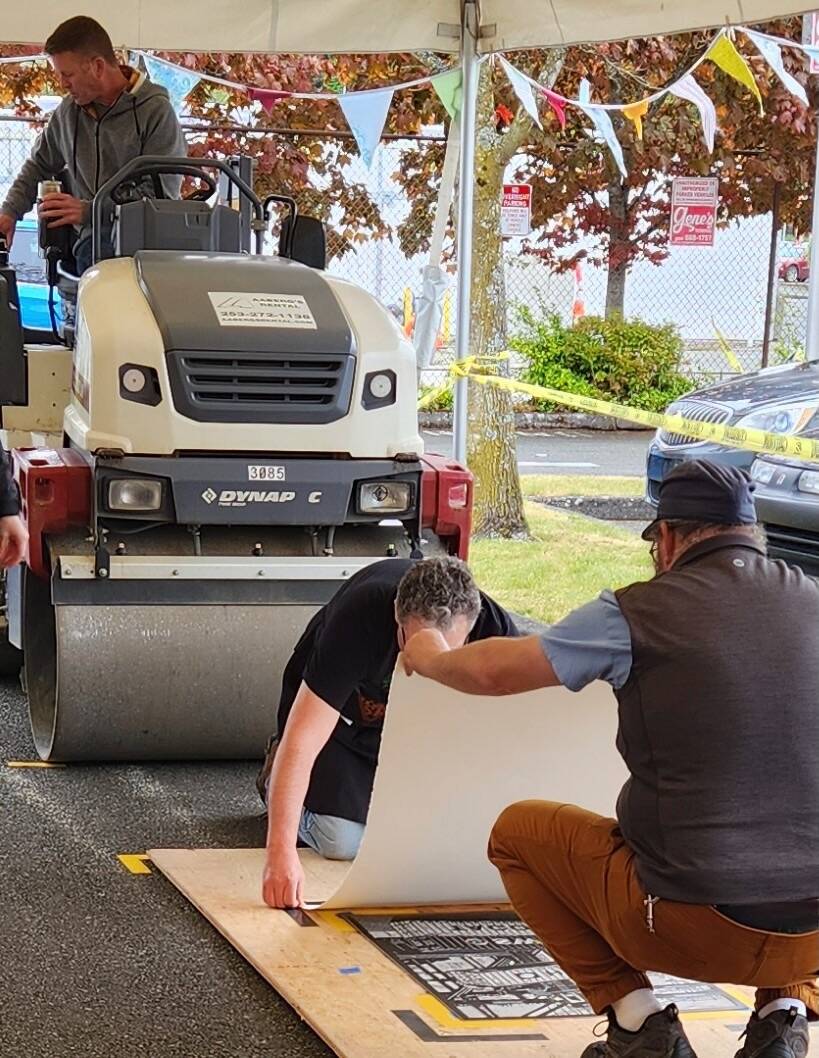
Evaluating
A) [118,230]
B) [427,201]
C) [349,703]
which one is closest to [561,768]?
[349,703]

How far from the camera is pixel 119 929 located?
4.25 metres

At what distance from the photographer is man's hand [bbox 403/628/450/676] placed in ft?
11.6

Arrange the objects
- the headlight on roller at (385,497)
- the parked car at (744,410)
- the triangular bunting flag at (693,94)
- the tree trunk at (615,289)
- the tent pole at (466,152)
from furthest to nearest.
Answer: the tree trunk at (615,289) → the triangular bunting flag at (693,94) → the tent pole at (466,152) → the parked car at (744,410) → the headlight on roller at (385,497)

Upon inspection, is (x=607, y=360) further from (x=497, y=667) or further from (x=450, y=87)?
(x=497, y=667)

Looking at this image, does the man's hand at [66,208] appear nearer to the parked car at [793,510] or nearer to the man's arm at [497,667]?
the parked car at [793,510]

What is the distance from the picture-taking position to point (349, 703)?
190 inches

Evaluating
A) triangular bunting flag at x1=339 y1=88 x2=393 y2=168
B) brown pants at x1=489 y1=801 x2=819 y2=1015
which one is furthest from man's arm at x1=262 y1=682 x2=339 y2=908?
triangular bunting flag at x1=339 y1=88 x2=393 y2=168

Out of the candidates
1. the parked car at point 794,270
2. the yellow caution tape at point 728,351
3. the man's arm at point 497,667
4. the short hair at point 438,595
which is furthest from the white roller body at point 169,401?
the parked car at point 794,270

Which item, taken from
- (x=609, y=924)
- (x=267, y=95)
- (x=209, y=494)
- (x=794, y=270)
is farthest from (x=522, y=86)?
(x=794, y=270)

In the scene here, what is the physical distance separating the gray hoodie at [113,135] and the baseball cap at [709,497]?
377 centimetres

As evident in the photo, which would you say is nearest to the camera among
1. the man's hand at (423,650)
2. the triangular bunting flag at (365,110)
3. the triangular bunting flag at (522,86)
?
the man's hand at (423,650)

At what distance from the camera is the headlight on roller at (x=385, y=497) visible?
567 centimetres

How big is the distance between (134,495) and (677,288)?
1431cm

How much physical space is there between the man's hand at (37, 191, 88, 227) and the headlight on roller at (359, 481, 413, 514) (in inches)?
68.7
